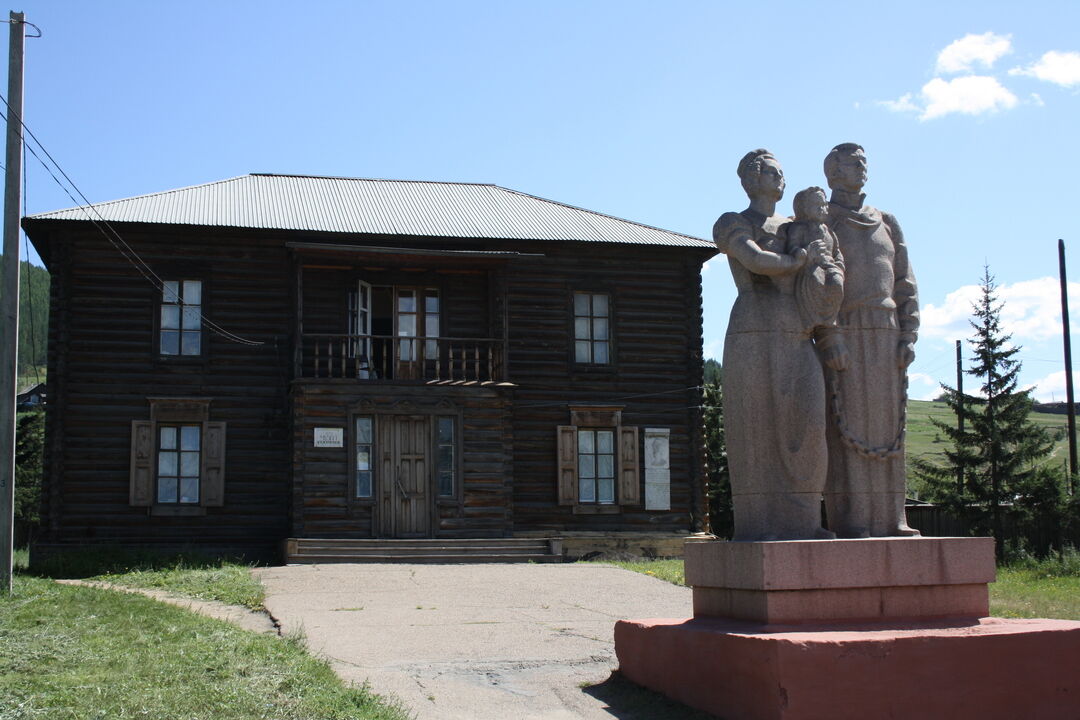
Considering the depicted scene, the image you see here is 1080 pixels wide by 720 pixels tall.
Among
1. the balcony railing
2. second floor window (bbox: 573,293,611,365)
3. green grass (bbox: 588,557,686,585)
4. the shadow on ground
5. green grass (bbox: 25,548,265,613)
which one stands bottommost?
green grass (bbox: 588,557,686,585)

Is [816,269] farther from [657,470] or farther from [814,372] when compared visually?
[657,470]

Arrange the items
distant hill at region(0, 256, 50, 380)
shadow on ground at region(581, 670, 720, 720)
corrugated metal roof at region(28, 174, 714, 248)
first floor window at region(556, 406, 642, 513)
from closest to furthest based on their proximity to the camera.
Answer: shadow on ground at region(581, 670, 720, 720) < corrugated metal roof at region(28, 174, 714, 248) < first floor window at region(556, 406, 642, 513) < distant hill at region(0, 256, 50, 380)

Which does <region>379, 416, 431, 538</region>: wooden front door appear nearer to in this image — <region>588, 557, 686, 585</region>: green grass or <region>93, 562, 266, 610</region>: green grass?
<region>93, 562, 266, 610</region>: green grass

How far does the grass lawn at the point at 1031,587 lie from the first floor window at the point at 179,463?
8003 millimetres

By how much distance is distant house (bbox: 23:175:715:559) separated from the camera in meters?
21.0

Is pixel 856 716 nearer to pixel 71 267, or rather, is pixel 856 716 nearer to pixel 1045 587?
pixel 1045 587

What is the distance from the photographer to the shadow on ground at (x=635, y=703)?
6.96m

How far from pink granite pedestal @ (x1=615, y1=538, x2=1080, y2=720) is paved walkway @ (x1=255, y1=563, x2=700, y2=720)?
2.08ft

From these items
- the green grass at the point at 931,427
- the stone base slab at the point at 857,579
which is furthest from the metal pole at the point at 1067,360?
the green grass at the point at 931,427

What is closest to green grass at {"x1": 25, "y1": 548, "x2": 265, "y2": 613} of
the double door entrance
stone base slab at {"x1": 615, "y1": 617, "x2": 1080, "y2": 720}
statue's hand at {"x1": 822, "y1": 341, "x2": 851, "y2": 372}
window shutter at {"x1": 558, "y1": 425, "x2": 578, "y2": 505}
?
the double door entrance

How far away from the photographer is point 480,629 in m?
11.2

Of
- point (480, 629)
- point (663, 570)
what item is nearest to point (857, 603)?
point (480, 629)

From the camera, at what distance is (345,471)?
2066 cm

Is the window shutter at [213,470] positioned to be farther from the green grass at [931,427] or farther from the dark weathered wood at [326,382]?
the green grass at [931,427]
